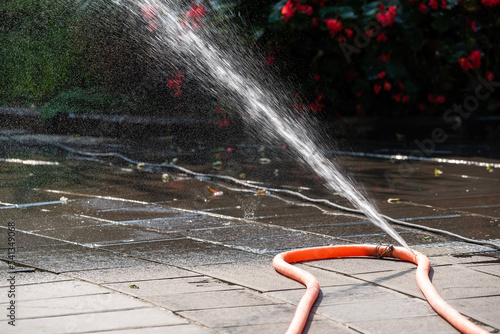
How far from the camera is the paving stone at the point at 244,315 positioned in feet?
10.2

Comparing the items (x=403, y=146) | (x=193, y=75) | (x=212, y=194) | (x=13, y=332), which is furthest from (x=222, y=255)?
(x=193, y=75)

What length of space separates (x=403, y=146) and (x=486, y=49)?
2.11 metres

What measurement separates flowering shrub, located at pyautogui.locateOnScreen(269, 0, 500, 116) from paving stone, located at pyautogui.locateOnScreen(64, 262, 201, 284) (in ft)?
22.3

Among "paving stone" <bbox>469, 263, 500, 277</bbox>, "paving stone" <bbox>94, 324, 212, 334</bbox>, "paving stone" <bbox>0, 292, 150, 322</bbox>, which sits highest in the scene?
"paving stone" <bbox>469, 263, 500, 277</bbox>

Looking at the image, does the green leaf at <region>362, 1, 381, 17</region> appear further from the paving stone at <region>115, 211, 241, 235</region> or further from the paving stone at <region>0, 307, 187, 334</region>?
the paving stone at <region>0, 307, 187, 334</region>

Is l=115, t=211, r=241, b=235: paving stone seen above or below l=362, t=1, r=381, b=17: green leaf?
below

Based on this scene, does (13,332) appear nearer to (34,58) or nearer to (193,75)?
(193,75)

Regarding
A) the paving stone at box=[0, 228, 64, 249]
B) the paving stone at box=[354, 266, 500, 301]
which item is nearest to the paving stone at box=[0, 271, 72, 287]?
the paving stone at box=[0, 228, 64, 249]

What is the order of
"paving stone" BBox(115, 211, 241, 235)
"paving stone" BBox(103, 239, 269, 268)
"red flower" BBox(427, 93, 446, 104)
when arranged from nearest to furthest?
"paving stone" BBox(103, 239, 269, 268)
"paving stone" BBox(115, 211, 241, 235)
"red flower" BBox(427, 93, 446, 104)

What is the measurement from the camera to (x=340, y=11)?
34.0ft

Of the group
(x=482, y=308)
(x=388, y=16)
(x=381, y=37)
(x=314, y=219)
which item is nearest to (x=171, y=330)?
(x=482, y=308)

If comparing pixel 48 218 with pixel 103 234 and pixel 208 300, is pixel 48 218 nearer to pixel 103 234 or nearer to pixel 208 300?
pixel 103 234

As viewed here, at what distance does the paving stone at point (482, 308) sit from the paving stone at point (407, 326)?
155 mm

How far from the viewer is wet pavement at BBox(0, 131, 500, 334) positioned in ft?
10.5
